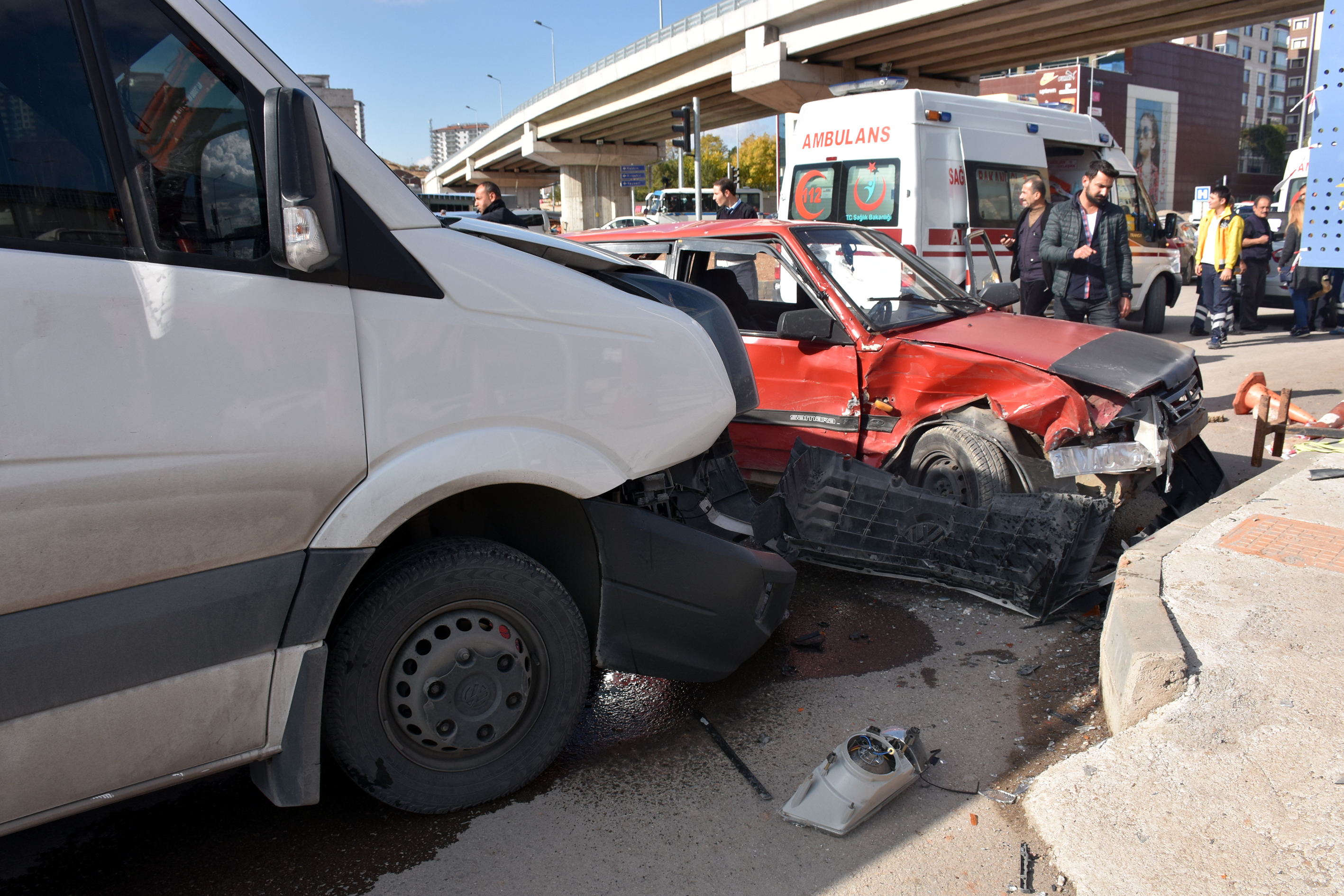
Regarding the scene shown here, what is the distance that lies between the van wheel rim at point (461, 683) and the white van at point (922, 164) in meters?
8.09

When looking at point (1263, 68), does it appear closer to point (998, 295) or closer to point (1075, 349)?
point (998, 295)

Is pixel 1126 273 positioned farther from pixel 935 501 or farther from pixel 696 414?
pixel 696 414

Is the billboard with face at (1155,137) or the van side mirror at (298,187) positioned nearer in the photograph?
the van side mirror at (298,187)

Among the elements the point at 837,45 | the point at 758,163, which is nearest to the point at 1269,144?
the point at 758,163

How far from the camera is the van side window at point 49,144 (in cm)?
194

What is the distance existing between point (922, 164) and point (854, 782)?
27.5 ft

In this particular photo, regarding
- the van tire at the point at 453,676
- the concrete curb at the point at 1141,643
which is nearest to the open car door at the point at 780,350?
the concrete curb at the point at 1141,643

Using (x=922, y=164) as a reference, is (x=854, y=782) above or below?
below

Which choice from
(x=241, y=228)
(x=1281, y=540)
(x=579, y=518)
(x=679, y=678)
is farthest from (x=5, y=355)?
(x=1281, y=540)

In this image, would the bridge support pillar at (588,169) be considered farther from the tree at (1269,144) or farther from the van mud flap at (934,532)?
the tree at (1269,144)

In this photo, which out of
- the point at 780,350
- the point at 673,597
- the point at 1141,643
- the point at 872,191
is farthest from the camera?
the point at 872,191

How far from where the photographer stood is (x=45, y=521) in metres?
1.92

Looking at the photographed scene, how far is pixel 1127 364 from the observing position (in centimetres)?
473

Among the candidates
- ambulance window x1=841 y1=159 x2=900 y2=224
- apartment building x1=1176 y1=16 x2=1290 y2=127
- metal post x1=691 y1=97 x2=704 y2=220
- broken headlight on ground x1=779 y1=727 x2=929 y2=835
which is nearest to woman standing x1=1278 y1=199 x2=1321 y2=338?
ambulance window x1=841 y1=159 x2=900 y2=224
